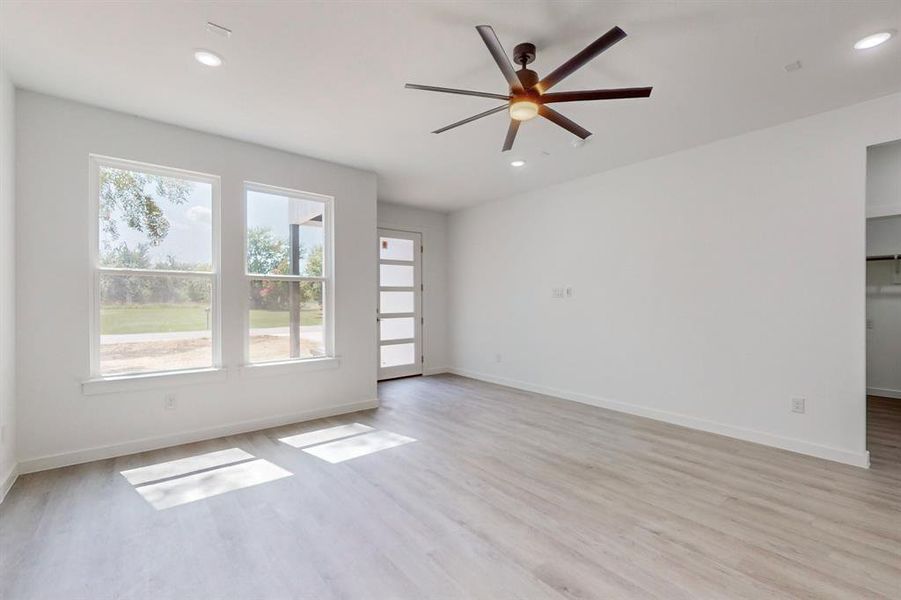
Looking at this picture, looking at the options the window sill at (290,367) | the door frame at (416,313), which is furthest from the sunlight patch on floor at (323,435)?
the door frame at (416,313)

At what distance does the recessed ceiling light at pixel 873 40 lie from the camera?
2346 mm

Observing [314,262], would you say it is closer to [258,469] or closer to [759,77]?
[258,469]

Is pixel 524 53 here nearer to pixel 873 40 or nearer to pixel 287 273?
pixel 873 40

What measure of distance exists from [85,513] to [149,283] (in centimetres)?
185

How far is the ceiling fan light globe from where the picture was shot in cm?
243

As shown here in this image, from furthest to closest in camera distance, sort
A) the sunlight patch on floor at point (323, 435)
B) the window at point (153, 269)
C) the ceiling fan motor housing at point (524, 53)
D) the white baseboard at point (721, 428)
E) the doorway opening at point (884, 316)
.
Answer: the doorway opening at point (884, 316) → the sunlight patch on floor at point (323, 435) → the window at point (153, 269) → the white baseboard at point (721, 428) → the ceiling fan motor housing at point (524, 53)

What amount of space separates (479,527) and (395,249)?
4.89 m

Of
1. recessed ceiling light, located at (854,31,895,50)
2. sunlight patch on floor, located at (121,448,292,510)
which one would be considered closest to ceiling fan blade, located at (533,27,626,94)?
recessed ceiling light, located at (854,31,895,50)

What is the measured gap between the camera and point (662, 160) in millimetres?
4359

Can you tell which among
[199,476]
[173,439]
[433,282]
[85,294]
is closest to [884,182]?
[433,282]

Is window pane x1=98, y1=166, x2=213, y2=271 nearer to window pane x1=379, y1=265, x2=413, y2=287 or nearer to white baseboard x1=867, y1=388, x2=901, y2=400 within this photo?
window pane x1=379, y1=265, x2=413, y2=287

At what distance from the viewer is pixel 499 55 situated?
6.72 feet

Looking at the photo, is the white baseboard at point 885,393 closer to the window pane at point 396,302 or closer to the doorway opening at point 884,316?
the doorway opening at point 884,316

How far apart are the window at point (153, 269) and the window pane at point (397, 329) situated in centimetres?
284
